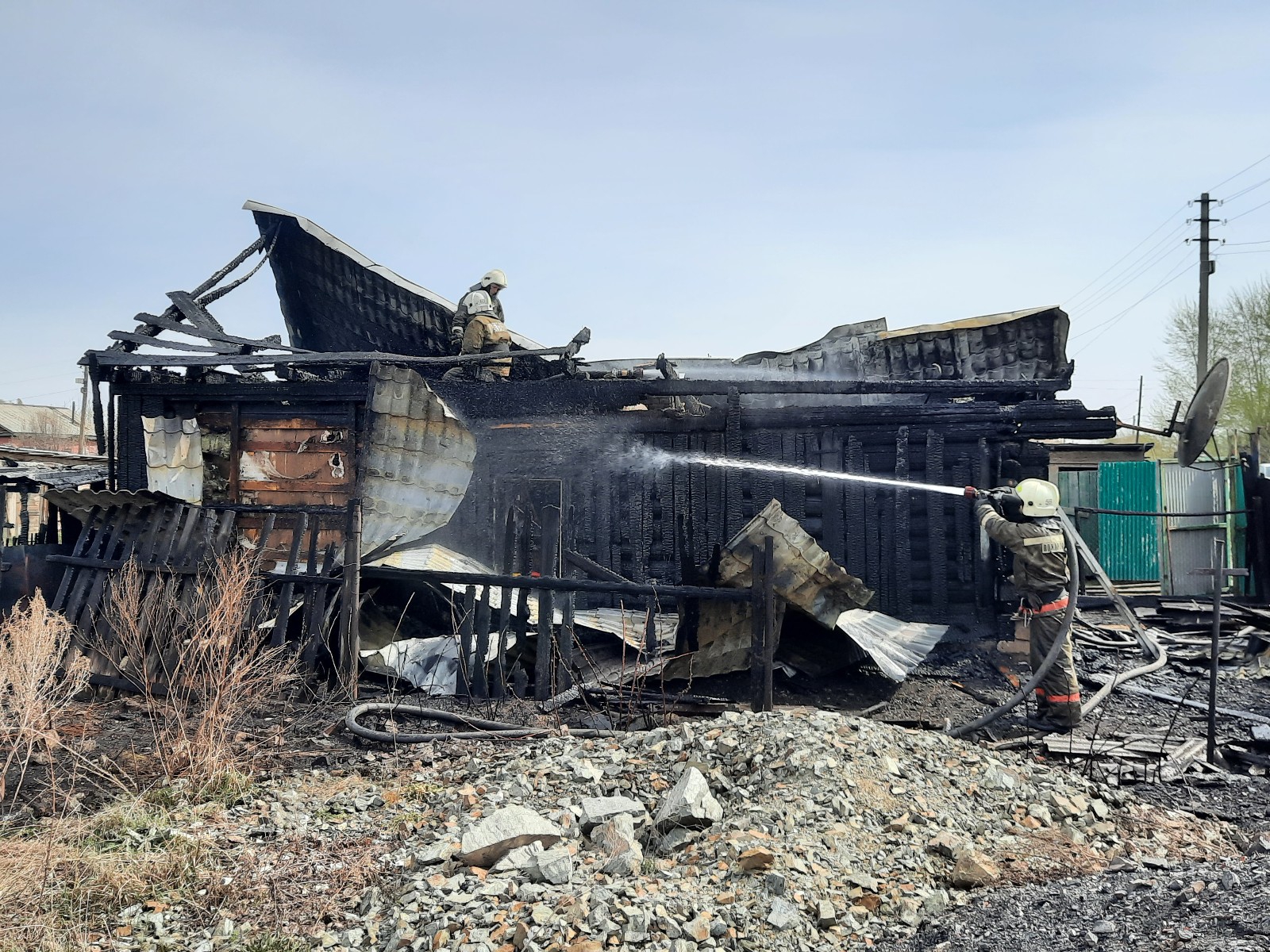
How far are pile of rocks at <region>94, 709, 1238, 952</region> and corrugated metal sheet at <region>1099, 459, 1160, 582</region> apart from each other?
11.4 m

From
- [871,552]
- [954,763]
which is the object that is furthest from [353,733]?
[871,552]

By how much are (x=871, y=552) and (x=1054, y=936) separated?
6.69 meters

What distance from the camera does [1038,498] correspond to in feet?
25.2

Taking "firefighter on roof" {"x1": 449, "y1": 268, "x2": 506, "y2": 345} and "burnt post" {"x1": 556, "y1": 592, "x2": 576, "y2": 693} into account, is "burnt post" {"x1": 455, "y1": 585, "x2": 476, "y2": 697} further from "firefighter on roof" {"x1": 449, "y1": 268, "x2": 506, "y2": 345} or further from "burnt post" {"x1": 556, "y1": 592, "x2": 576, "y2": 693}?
"firefighter on roof" {"x1": 449, "y1": 268, "x2": 506, "y2": 345}

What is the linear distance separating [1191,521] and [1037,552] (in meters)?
10.0

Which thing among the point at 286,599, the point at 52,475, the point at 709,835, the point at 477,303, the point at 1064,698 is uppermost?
the point at 477,303

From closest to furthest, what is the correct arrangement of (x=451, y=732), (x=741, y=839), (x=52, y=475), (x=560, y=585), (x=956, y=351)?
(x=741, y=839)
(x=451, y=732)
(x=560, y=585)
(x=956, y=351)
(x=52, y=475)

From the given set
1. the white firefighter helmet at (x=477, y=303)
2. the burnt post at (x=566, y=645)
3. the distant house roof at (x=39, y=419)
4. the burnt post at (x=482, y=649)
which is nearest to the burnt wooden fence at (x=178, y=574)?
the burnt post at (x=482, y=649)

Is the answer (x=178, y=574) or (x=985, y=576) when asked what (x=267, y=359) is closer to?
(x=178, y=574)

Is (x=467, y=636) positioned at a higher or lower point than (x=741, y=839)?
higher

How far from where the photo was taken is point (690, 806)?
180 inches

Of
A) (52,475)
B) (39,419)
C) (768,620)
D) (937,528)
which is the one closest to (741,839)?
(768,620)

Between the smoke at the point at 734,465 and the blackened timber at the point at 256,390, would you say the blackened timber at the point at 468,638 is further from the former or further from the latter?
the smoke at the point at 734,465

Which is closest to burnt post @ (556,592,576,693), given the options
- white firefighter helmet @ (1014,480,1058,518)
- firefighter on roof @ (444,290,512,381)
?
white firefighter helmet @ (1014,480,1058,518)
